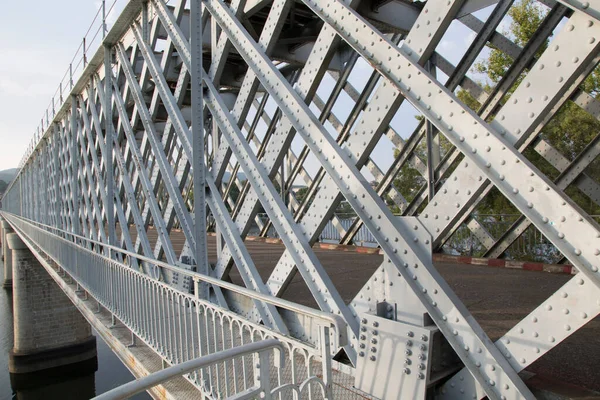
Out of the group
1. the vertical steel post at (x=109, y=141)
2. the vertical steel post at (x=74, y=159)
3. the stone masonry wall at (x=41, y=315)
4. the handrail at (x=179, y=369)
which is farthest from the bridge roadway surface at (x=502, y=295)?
the stone masonry wall at (x=41, y=315)

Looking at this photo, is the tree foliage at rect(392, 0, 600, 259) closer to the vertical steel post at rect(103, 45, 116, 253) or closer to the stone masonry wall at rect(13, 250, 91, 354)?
the vertical steel post at rect(103, 45, 116, 253)

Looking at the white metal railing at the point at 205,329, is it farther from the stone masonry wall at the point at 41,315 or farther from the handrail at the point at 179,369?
the stone masonry wall at the point at 41,315

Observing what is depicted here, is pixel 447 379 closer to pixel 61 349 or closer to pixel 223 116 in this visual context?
pixel 223 116

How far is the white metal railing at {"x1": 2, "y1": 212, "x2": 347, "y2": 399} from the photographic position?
9.86ft

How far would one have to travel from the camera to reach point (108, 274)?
26.2ft

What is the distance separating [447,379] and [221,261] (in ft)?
11.8

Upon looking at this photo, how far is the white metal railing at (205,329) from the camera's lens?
3.00m

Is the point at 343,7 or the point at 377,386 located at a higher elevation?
the point at 343,7

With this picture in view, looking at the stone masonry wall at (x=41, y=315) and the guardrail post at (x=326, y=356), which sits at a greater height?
the guardrail post at (x=326, y=356)

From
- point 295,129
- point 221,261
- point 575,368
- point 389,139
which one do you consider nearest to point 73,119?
point 389,139

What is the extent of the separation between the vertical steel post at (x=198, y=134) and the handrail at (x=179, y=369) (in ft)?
11.3

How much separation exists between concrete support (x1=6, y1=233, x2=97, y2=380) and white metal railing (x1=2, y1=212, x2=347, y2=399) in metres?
17.5

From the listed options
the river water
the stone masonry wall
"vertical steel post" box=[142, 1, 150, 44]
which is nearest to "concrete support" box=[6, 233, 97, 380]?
the stone masonry wall

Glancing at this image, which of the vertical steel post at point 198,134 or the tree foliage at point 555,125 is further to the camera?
the tree foliage at point 555,125
